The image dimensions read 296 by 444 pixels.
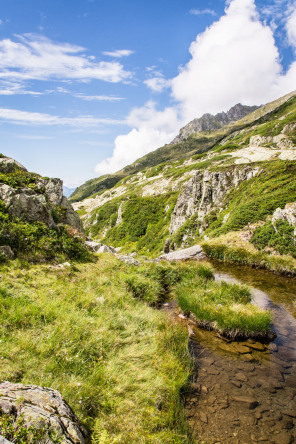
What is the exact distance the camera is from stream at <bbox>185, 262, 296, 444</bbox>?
5562mm

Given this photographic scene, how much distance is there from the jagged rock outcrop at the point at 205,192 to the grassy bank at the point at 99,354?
37.3 meters

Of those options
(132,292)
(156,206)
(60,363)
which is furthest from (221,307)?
(156,206)

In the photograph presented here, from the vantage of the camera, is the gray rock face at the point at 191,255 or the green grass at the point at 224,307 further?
the gray rock face at the point at 191,255

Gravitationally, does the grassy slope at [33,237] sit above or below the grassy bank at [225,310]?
above

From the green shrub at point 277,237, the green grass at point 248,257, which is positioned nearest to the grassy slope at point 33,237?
the green grass at point 248,257

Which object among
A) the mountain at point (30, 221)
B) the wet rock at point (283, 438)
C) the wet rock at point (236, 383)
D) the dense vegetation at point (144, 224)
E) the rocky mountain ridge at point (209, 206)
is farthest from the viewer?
the dense vegetation at point (144, 224)

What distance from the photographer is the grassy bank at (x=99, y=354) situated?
A: 4977mm

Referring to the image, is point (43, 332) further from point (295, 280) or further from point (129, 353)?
point (295, 280)

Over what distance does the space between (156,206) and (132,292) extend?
2271 inches

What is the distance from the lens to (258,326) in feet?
31.9

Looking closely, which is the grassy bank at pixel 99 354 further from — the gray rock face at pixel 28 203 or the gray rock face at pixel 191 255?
the gray rock face at pixel 191 255

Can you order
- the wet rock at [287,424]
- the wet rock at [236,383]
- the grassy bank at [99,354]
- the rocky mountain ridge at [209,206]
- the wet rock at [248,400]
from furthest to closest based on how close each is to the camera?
the rocky mountain ridge at [209,206] < the wet rock at [236,383] < the wet rock at [248,400] < the wet rock at [287,424] < the grassy bank at [99,354]

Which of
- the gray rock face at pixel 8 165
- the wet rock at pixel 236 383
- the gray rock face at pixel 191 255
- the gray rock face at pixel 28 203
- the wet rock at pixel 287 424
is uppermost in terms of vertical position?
the gray rock face at pixel 8 165

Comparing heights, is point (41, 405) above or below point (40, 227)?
below
